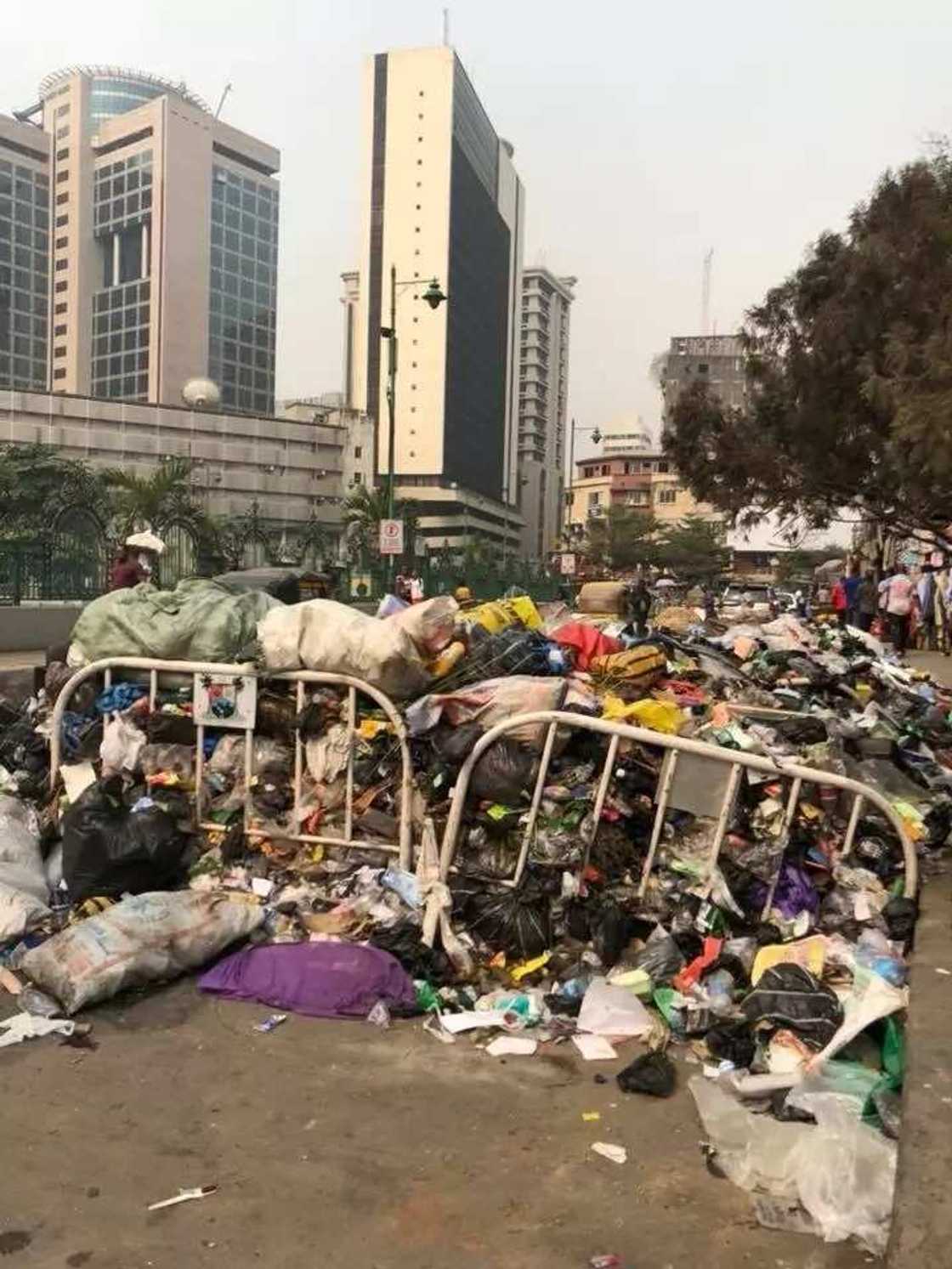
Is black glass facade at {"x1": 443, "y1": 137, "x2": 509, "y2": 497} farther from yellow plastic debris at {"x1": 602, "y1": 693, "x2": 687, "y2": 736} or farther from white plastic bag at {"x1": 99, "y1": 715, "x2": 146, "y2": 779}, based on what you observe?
yellow plastic debris at {"x1": 602, "y1": 693, "x2": 687, "y2": 736}

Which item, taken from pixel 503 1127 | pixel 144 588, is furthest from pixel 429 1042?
pixel 144 588

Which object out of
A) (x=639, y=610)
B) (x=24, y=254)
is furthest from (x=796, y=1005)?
(x=24, y=254)

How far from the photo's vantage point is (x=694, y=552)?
82.8 m

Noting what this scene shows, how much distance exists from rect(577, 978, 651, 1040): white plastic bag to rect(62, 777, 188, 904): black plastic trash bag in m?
2.08

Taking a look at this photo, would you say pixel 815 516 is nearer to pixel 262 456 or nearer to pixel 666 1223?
pixel 666 1223

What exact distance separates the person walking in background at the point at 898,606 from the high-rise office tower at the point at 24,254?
4861 inches

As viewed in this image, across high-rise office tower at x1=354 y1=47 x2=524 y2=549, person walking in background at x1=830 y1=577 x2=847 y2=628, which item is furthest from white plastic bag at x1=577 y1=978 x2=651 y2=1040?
high-rise office tower at x1=354 y1=47 x2=524 y2=549

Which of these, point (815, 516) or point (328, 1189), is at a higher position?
point (815, 516)

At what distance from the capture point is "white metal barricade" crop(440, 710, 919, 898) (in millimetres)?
4504

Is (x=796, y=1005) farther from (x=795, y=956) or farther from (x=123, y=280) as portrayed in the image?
(x=123, y=280)

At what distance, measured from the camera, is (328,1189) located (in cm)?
291

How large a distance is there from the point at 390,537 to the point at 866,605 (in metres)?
8.75

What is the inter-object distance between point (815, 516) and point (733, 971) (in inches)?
367

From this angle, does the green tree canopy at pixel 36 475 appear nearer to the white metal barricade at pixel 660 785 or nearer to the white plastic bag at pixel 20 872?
the white plastic bag at pixel 20 872
